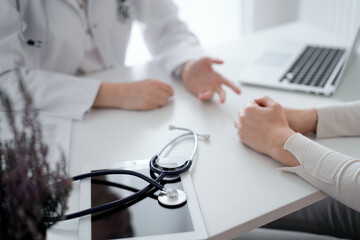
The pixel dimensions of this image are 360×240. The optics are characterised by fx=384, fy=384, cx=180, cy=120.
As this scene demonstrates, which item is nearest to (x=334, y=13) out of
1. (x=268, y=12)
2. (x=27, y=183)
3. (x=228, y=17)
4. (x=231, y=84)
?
(x=268, y=12)

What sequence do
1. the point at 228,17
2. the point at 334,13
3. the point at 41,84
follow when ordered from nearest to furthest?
the point at 41,84 → the point at 334,13 → the point at 228,17

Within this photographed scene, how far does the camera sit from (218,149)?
81 cm

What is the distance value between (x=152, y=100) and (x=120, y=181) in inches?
12.6

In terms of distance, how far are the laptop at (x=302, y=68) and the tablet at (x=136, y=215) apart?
0.46 m

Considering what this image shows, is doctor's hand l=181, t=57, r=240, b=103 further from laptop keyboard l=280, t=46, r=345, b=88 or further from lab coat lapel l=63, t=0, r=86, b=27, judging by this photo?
lab coat lapel l=63, t=0, r=86, b=27

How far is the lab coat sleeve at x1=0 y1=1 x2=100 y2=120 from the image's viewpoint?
961 millimetres

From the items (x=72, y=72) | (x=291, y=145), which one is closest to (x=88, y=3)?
(x=72, y=72)

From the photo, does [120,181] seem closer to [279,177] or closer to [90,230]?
[90,230]

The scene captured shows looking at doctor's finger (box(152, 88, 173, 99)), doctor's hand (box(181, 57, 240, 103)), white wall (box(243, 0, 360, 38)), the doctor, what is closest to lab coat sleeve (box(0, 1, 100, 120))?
the doctor

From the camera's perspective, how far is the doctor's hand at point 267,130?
0.75 m

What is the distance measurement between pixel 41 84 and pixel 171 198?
1.73 ft

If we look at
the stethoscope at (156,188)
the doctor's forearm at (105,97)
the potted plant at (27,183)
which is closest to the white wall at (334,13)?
the doctor's forearm at (105,97)

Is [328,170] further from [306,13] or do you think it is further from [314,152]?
[306,13]

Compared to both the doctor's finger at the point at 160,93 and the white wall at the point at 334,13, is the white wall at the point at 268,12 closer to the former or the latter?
the white wall at the point at 334,13
